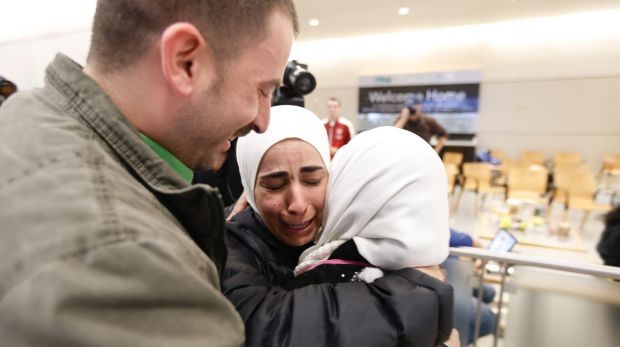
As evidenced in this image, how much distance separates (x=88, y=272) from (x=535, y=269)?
1789mm

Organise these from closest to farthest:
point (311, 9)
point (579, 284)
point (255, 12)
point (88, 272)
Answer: point (88, 272)
point (255, 12)
point (579, 284)
point (311, 9)

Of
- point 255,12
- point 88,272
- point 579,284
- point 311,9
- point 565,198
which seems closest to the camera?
point 88,272

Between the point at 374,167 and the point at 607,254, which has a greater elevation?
the point at 374,167

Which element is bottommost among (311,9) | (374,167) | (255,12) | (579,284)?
(579,284)

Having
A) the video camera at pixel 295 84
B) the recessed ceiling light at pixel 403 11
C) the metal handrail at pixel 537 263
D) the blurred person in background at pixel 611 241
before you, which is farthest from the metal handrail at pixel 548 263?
the recessed ceiling light at pixel 403 11

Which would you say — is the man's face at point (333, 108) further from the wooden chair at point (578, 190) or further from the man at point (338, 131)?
the wooden chair at point (578, 190)

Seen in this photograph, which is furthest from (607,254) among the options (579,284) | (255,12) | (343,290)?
(255,12)

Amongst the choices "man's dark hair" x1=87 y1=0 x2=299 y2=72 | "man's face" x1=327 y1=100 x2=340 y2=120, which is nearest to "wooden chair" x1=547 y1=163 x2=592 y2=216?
"man's face" x1=327 y1=100 x2=340 y2=120

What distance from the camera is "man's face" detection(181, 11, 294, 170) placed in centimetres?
60

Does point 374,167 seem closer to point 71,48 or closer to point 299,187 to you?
point 299,187

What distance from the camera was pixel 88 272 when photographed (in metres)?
0.34

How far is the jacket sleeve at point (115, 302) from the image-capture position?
324 millimetres

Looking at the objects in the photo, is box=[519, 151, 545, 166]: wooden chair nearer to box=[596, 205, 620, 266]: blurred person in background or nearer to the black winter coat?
box=[596, 205, 620, 266]: blurred person in background

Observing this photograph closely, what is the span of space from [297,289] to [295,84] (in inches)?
37.3
